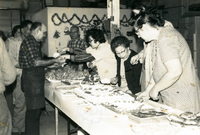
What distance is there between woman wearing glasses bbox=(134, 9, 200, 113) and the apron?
1623 millimetres

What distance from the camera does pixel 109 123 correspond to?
6.52 ft

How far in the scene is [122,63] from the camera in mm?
3461

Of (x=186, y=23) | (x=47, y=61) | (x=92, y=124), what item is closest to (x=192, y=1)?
(x=186, y=23)

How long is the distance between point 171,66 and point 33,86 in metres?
1.92

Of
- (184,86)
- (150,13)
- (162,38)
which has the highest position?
(150,13)

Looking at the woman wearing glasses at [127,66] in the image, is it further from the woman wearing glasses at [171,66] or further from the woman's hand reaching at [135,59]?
the woman wearing glasses at [171,66]

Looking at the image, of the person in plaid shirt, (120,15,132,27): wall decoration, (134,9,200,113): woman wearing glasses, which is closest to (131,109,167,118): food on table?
(134,9,200,113): woman wearing glasses

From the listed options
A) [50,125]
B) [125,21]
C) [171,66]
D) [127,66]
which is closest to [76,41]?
[125,21]

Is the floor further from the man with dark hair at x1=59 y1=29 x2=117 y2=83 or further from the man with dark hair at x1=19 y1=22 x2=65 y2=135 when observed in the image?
the man with dark hair at x1=59 y1=29 x2=117 y2=83

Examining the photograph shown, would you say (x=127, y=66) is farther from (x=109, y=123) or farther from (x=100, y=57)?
(x=109, y=123)

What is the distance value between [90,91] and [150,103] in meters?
0.69

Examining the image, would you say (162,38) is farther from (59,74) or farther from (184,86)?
(59,74)

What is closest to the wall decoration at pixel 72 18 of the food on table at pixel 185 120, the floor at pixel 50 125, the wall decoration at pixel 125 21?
the wall decoration at pixel 125 21

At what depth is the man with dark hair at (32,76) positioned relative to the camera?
3352 mm
